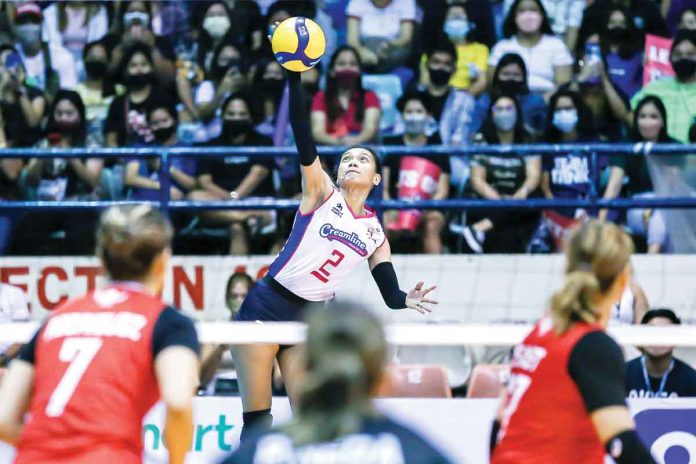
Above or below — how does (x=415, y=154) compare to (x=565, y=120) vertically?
below

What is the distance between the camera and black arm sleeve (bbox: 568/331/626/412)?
4.16m

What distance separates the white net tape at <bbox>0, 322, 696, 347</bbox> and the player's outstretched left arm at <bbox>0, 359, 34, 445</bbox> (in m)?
1.75

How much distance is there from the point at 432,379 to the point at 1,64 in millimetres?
5273

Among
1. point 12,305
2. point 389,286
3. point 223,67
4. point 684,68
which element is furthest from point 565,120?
point 12,305

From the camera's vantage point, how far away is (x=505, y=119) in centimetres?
1075

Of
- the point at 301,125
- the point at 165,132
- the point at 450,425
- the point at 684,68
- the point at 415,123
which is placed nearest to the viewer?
the point at 301,125

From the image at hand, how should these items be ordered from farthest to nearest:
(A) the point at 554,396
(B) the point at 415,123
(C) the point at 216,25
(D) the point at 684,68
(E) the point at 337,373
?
1. (C) the point at 216,25
2. (D) the point at 684,68
3. (B) the point at 415,123
4. (A) the point at 554,396
5. (E) the point at 337,373

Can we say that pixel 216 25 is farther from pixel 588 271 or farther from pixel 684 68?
pixel 588 271

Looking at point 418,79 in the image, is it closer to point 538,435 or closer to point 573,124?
point 573,124

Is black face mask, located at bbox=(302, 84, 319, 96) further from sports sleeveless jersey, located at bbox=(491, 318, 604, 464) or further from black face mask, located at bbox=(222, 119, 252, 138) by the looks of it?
sports sleeveless jersey, located at bbox=(491, 318, 604, 464)

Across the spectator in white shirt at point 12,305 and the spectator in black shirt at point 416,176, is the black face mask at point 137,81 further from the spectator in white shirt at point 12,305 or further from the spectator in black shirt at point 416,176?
the spectator in white shirt at point 12,305

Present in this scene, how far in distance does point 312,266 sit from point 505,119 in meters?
4.01

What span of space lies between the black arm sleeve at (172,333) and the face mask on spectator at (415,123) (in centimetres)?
688

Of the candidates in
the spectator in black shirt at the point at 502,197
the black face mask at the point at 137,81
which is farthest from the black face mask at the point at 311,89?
the spectator in black shirt at the point at 502,197
